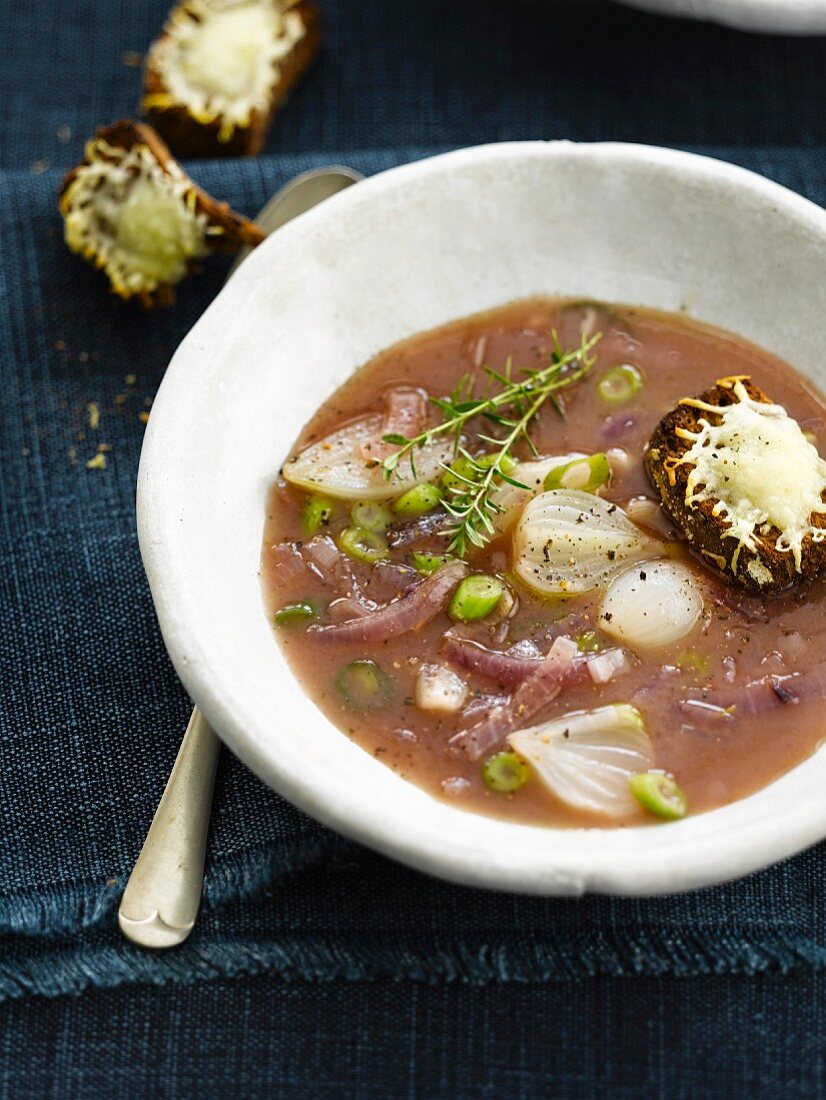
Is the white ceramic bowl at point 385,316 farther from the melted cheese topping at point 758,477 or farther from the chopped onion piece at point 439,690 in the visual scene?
the melted cheese topping at point 758,477

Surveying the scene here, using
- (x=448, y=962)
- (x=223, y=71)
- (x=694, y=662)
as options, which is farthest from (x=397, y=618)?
(x=223, y=71)

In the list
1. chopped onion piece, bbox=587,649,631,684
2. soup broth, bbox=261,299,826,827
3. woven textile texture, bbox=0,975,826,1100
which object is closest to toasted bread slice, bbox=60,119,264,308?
soup broth, bbox=261,299,826,827

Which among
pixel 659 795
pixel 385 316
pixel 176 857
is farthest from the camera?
pixel 385 316

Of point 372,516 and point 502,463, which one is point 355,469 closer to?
point 372,516

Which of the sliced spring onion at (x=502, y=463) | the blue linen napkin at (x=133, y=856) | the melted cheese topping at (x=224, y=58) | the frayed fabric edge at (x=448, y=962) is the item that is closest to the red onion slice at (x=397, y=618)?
the sliced spring onion at (x=502, y=463)

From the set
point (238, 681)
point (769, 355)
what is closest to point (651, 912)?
point (238, 681)

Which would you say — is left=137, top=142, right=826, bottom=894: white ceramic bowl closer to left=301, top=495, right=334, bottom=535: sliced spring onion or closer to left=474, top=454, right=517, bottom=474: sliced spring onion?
left=301, top=495, right=334, bottom=535: sliced spring onion
